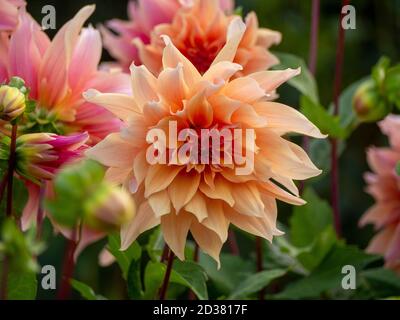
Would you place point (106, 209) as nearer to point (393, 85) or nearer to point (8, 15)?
point (8, 15)

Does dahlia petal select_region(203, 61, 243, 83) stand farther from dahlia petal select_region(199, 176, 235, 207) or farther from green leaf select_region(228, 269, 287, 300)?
green leaf select_region(228, 269, 287, 300)

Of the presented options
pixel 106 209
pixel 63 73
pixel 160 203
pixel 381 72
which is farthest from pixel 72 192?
pixel 381 72

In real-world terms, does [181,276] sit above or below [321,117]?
below

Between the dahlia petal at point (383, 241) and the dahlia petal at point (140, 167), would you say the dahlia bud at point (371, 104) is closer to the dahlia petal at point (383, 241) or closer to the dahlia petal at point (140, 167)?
the dahlia petal at point (383, 241)
